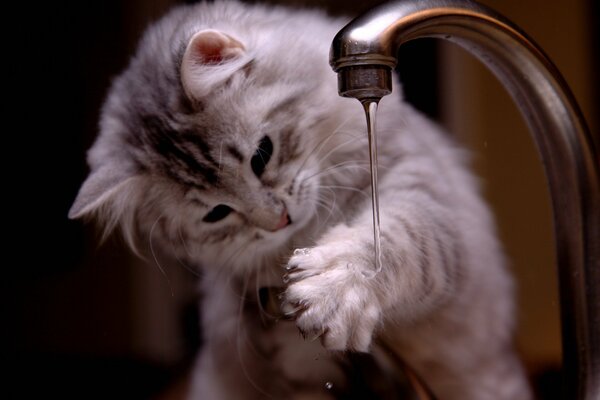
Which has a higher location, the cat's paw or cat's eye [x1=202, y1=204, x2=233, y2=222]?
cat's eye [x1=202, y1=204, x2=233, y2=222]

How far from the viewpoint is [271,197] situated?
819mm

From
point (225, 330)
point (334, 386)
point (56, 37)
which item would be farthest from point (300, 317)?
point (56, 37)

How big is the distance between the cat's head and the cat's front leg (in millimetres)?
161

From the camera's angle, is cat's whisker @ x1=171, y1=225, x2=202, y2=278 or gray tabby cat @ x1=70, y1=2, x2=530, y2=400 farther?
cat's whisker @ x1=171, y1=225, x2=202, y2=278

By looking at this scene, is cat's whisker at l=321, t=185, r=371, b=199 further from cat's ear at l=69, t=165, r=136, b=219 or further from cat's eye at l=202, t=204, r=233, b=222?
cat's ear at l=69, t=165, r=136, b=219

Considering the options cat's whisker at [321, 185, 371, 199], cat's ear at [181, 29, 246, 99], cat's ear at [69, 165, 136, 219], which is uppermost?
cat's ear at [181, 29, 246, 99]

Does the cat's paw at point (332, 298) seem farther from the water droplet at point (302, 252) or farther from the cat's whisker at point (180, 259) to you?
the cat's whisker at point (180, 259)

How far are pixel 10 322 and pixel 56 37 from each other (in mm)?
407

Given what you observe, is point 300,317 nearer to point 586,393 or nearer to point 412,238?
point 412,238

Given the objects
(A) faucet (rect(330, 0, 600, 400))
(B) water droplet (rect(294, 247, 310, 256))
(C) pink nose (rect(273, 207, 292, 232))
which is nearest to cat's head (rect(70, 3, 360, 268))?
(C) pink nose (rect(273, 207, 292, 232))

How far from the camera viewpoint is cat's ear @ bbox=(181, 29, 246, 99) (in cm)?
75

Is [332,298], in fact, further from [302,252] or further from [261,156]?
[261,156]

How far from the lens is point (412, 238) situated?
2.49 ft

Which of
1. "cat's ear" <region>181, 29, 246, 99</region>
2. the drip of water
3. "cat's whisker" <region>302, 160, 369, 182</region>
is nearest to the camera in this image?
the drip of water
